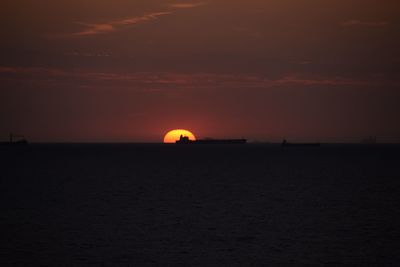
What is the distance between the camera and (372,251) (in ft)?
132

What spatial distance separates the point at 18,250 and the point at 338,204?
43.2m

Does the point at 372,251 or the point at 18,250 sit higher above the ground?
the point at 372,251

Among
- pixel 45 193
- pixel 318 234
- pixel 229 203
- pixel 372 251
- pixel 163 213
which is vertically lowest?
pixel 372 251

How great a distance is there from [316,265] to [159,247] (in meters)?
12.2

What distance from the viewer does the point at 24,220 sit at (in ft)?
177

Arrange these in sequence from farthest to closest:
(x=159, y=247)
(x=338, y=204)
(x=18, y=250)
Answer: (x=338, y=204)
(x=159, y=247)
(x=18, y=250)

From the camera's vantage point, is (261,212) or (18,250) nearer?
(18,250)

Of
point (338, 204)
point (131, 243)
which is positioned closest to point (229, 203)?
point (338, 204)

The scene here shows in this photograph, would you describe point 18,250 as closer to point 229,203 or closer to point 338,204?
point 229,203

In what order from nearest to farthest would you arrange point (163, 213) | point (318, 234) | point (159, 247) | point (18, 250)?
1. point (18, 250)
2. point (159, 247)
3. point (318, 234)
4. point (163, 213)

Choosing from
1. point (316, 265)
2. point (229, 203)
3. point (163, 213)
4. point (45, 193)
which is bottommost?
point (316, 265)

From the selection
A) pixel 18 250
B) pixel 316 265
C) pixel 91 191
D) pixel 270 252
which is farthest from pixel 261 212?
pixel 91 191

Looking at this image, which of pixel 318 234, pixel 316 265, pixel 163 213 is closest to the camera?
pixel 316 265

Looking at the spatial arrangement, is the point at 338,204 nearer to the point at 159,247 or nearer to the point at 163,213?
the point at 163,213
